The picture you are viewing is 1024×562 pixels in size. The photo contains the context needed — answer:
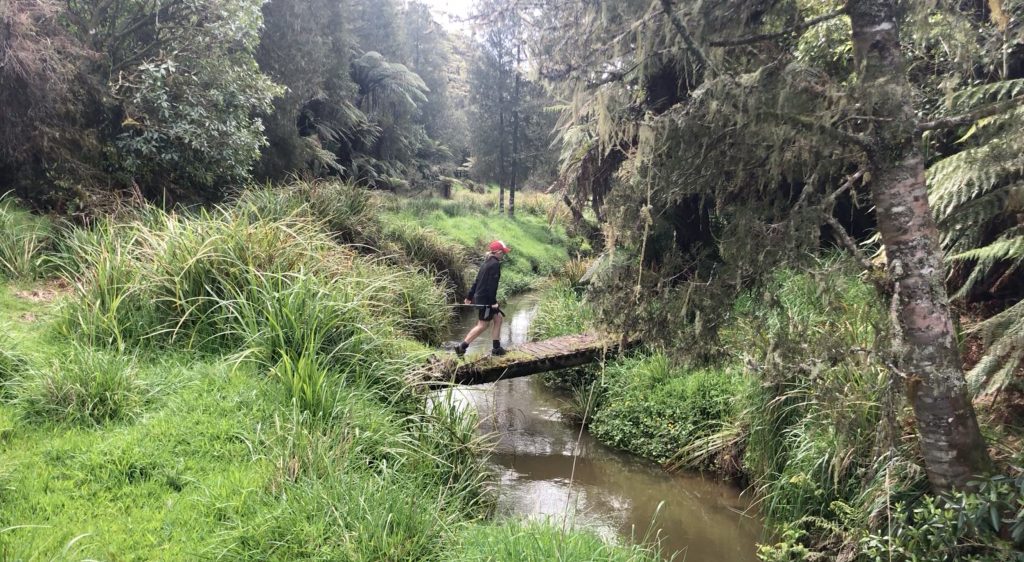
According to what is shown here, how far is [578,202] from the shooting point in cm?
915

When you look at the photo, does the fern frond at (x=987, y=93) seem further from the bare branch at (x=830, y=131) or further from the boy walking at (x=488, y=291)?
the boy walking at (x=488, y=291)

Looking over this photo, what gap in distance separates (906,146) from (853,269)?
2.48ft

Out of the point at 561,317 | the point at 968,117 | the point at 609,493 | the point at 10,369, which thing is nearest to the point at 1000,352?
the point at 968,117

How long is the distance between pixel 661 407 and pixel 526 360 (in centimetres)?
163

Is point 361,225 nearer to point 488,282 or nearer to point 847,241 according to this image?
point 488,282

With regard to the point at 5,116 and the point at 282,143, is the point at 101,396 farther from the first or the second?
the point at 282,143

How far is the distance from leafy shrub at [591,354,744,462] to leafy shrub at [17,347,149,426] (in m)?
4.70

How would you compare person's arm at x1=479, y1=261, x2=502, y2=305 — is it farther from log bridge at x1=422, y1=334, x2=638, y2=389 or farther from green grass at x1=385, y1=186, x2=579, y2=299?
green grass at x1=385, y1=186, x2=579, y2=299

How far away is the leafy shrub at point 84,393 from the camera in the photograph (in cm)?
421

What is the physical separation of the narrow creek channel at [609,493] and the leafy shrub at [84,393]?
2545 mm

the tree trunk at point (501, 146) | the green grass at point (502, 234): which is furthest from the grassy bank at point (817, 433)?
the tree trunk at point (501, 146)

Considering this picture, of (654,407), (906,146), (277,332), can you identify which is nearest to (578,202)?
(654,407)

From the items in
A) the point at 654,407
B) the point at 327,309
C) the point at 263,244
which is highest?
the point at 263,244

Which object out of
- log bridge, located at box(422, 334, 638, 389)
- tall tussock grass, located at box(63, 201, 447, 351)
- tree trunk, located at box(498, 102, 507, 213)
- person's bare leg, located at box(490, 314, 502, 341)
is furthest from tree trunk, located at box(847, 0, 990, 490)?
tree trunk, located at box(498, 102, 507, 213)
